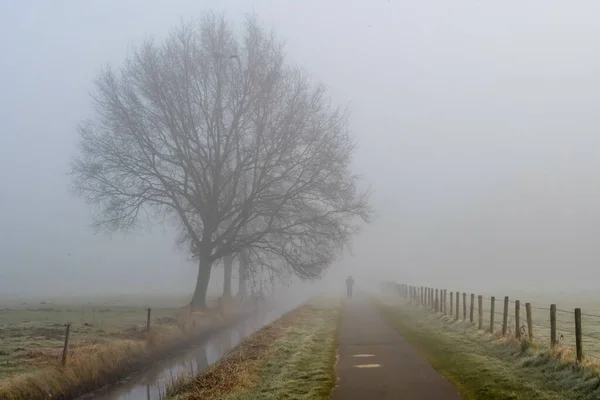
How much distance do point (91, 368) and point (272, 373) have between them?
6026mm

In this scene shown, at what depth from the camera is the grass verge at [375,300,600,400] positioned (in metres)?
10.3

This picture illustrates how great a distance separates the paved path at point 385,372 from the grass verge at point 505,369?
416 mm

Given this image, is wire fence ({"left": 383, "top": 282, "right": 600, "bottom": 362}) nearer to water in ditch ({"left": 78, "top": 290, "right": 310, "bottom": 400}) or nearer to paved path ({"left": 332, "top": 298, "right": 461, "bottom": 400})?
paved path ({"left": 332, "top": 298, "right": 461, "bottom": 400})

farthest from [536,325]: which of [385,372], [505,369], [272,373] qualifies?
[272,373]

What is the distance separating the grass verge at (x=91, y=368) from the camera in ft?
41.9

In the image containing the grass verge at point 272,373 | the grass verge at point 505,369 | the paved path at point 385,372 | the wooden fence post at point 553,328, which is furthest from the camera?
the wooden fence post at point 553,328

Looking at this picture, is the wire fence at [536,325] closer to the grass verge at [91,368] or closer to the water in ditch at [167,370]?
the water in ditch at [167,370]

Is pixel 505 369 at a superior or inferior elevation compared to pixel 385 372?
superior

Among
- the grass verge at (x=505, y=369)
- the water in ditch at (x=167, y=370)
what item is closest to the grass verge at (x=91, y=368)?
the water in ditch at (x=167, y=370)

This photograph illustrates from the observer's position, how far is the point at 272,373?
1318 centimetres

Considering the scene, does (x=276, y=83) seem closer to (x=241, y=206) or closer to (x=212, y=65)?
(x=212, y=65)

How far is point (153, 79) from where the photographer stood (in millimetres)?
29750

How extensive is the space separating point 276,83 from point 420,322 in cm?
1517

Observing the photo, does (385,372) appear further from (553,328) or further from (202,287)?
(202,287)
